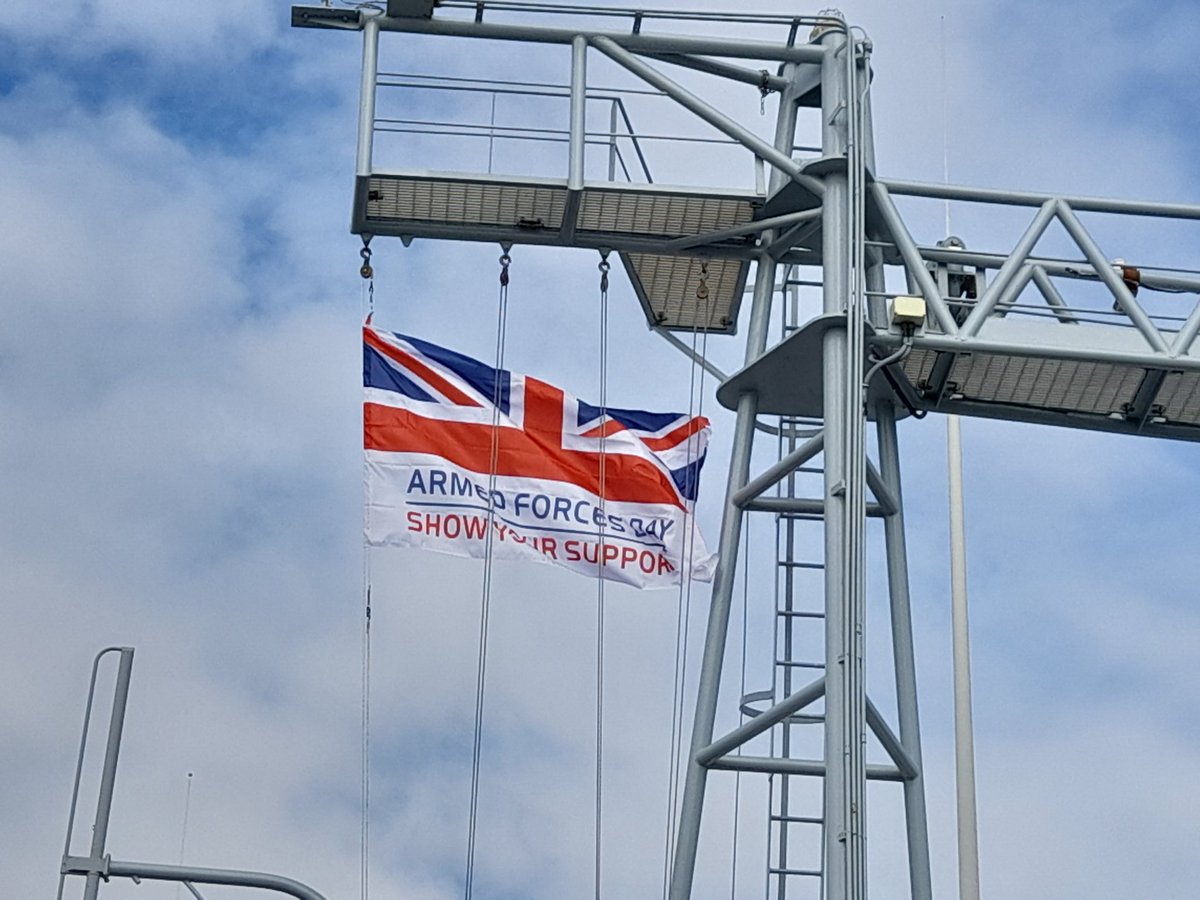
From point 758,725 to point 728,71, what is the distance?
7104 mm

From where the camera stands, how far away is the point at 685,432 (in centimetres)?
2492

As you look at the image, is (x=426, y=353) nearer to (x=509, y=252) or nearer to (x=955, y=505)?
(x=509, y=252)

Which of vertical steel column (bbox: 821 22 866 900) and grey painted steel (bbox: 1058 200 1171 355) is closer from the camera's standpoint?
vertical steel column (bbox: 821 22 866 900)

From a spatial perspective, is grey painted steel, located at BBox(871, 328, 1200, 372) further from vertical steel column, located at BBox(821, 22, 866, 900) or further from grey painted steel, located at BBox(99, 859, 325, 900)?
grey painted steel, located at BBox(99, 859, 325, 900)

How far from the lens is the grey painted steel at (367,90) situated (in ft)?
75.2

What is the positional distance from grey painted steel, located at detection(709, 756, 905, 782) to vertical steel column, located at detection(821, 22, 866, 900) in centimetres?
224

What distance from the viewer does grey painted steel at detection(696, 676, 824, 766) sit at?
2191 cm

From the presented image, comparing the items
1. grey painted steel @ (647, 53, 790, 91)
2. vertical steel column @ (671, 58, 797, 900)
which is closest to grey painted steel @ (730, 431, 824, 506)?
vertical steel column @ (671, 58, 797, 900)

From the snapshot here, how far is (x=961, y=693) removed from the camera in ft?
97.1

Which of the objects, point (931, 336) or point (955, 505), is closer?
point (931, 336)

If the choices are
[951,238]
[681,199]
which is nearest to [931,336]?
[951,238]

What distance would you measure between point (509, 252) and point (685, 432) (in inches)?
115

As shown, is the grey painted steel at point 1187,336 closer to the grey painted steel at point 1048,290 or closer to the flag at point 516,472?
the grey painted steel at point 1048,290

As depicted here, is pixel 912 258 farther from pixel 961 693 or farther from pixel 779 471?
pixel 961 693
